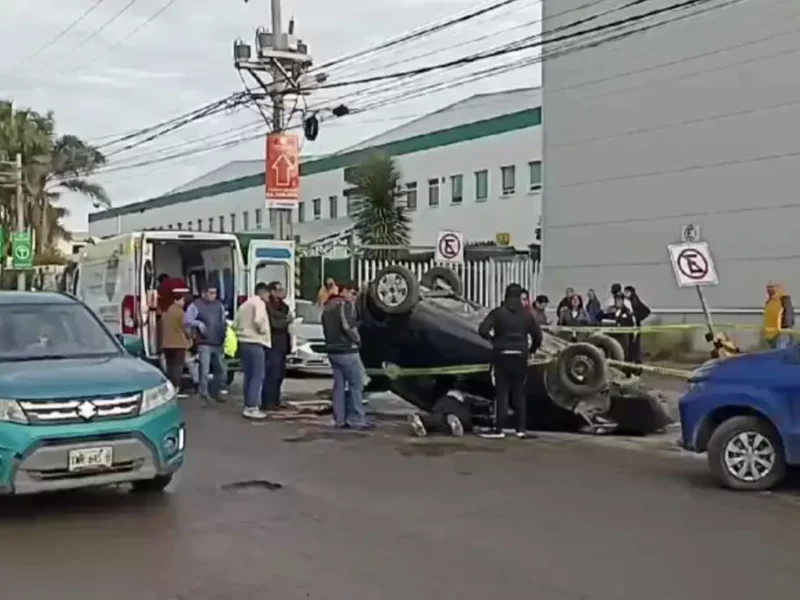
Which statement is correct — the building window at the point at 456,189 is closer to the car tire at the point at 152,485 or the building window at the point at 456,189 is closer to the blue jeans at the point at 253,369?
the blue jeans at the point at 253,369

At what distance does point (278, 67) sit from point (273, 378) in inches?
503

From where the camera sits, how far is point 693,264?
50.6 feet

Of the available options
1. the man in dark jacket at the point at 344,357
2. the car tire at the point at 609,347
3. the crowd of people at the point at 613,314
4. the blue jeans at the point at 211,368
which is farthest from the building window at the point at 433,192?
the man in dark jacket at the point at 344,357

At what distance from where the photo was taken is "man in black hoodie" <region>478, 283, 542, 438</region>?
14.0m

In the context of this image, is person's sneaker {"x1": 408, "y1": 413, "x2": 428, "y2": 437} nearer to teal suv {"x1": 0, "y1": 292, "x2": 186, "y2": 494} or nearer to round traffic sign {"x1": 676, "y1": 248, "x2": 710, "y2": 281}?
round traffic sign {"x1": 676, "y1": 248, "x2": 710, "y2": 281}

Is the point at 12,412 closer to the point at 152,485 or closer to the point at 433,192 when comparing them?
the point at 152,485

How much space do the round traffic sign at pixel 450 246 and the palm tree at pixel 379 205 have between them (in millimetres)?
12135

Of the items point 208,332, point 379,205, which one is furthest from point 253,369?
point 379,205

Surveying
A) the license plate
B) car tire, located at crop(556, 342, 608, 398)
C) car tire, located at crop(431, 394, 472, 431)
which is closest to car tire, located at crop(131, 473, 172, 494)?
the license plate

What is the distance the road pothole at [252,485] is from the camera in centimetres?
1057

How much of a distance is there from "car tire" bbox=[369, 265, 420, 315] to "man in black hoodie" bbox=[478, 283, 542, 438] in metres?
1.22

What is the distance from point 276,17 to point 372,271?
637cm

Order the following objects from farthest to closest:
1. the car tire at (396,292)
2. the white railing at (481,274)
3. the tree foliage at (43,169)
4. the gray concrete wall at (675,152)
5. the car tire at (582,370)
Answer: the tree foliage at (43,169), the white railing at (481,274), the gray concrete wall at (675,152), the car tire at (396,292), the car tire at (582,370)

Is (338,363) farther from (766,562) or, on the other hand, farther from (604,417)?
(766,562)
